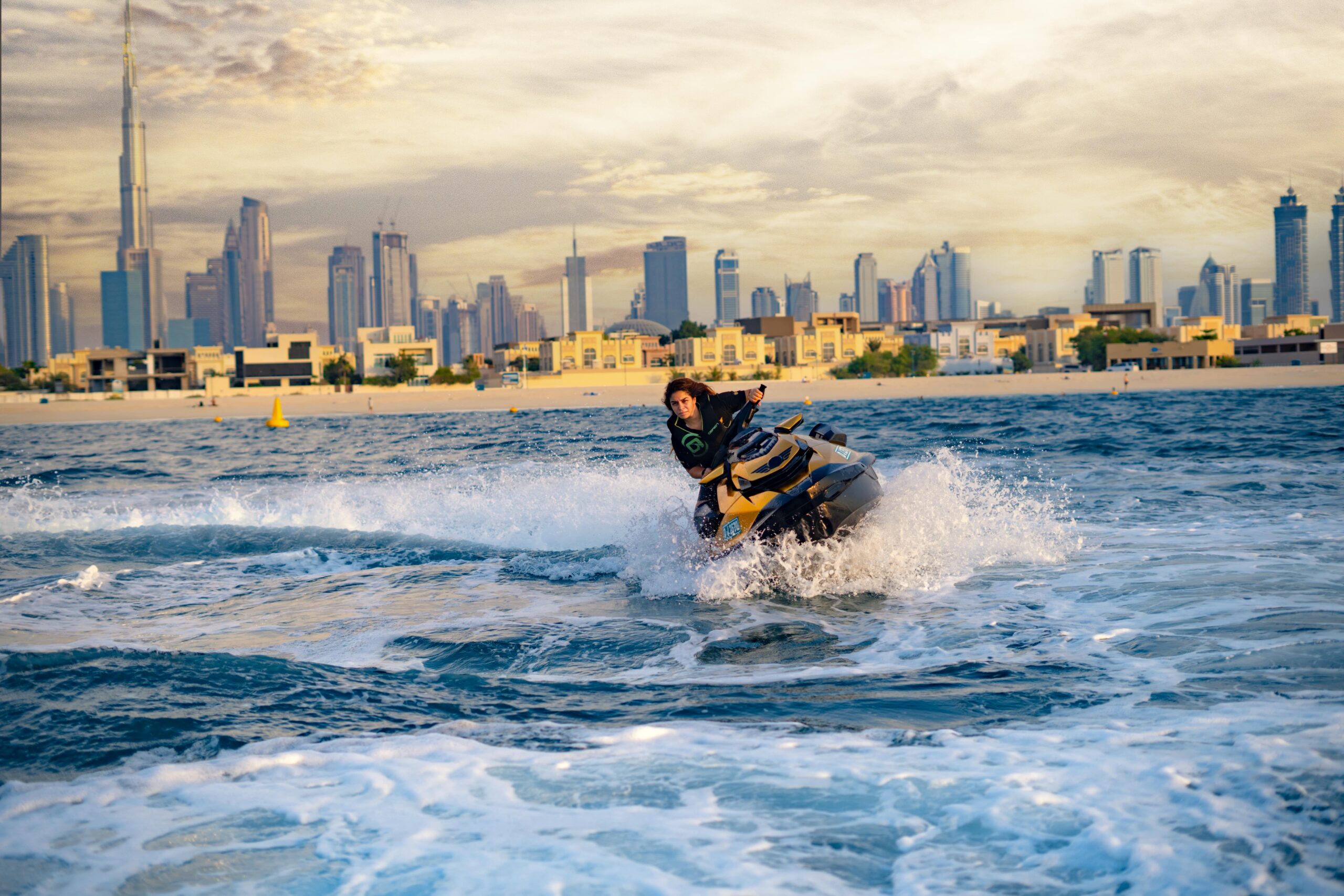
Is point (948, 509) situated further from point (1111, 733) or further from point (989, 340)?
point (989, 340)

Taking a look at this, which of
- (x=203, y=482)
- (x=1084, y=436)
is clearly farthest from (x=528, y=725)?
(x=1084, y=436)

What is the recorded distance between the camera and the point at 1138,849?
11.2 feet

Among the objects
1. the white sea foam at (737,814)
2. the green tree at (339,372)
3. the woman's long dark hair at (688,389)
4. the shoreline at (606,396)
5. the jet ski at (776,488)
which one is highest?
the green tree at (339,372)

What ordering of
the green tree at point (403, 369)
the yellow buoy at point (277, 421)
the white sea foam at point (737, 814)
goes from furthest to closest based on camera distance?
the green tree at point (403, 369)
the yellow buoy at point (277, 421)
the white sea foam at point (737, 814)

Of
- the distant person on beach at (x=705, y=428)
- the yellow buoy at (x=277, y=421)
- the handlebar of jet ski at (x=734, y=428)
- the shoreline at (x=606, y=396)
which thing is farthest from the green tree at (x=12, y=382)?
the handlebar of jet ski at (x=734, y=428)

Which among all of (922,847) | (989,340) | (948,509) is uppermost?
(989,340)

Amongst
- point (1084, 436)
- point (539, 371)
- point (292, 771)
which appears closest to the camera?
point (292, 771)

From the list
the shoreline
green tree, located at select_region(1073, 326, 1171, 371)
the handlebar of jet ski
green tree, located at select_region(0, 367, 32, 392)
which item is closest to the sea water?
the handlebar of jet ski

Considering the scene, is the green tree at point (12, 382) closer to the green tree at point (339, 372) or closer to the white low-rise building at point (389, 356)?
the green tree at point (339, 372)

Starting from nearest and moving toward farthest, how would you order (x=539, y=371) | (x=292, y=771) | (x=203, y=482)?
(x=292, y=771) → (x=203, y=482) → (x=539, y=371)

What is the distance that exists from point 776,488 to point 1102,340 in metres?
123

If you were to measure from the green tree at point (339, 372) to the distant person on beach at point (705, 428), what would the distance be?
116 meters

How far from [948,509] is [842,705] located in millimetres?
4483

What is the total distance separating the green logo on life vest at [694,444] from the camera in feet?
26.2
